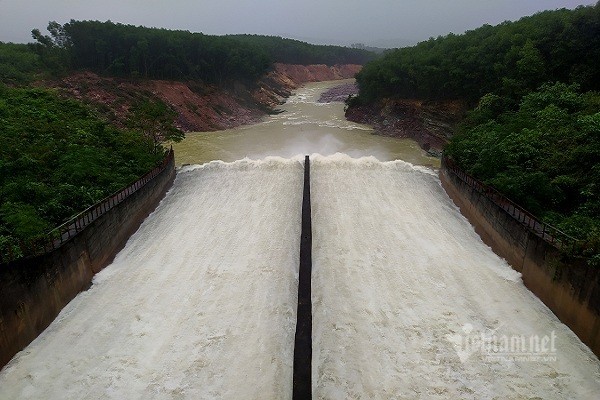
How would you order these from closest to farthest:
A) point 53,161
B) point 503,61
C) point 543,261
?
1. point 543,261
2. point 53,161
3. point 503,61

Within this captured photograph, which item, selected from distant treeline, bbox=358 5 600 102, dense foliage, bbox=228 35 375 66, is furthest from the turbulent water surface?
dense foliage, bbox=228 35 375 66

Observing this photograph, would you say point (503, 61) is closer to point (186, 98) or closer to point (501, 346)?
point (501, 346)

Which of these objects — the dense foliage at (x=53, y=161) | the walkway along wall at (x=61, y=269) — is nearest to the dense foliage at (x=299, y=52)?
the dense foliage at (x=53, y=161)

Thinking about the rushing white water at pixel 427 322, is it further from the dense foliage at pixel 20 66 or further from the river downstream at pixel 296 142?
the dense foliage at pixel 20 66

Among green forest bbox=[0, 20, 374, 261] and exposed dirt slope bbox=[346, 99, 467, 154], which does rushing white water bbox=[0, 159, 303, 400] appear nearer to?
green forest bbox=[0, 20, 374, 261]

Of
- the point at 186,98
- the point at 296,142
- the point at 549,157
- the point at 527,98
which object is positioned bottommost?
the point at 296,142

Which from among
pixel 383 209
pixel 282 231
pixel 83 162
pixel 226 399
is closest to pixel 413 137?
pixel 383 209

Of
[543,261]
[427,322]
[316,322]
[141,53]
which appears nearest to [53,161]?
[316,322]
